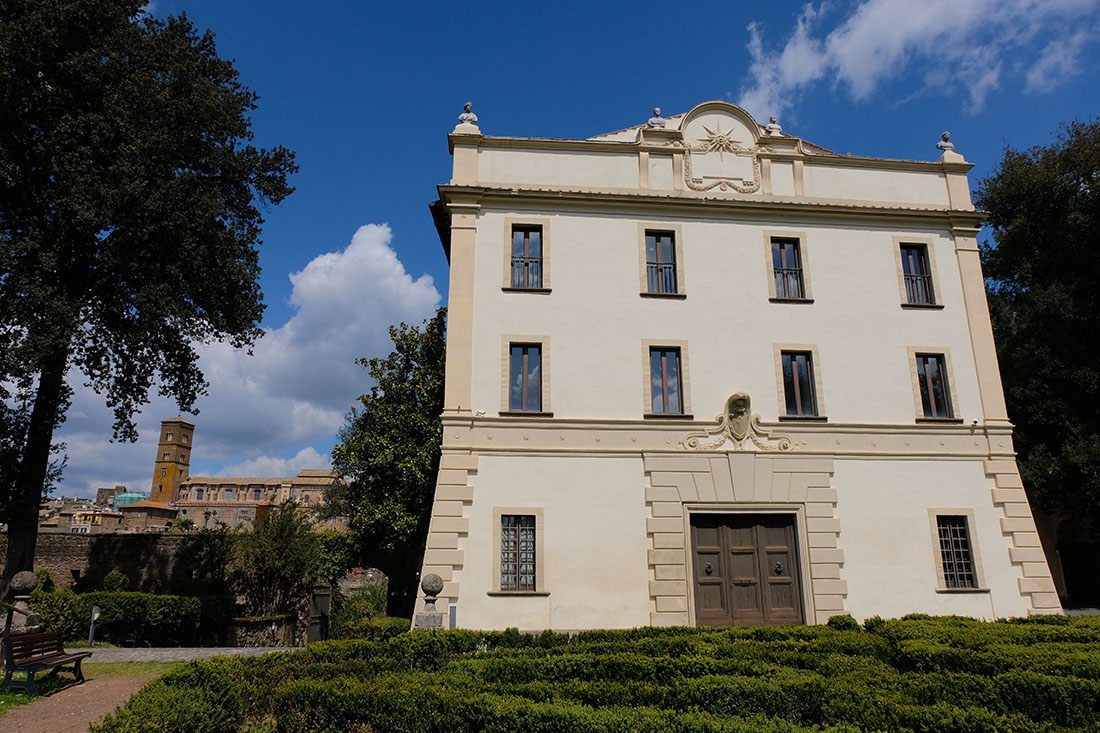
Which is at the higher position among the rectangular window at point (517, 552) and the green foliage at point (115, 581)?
the rectangular window at point (517, 552)

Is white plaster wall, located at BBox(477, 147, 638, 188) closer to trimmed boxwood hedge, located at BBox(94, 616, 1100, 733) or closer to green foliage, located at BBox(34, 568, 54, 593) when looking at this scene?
trimmed boxwood hedge, located at BBox(94, 616, 1100, 733)

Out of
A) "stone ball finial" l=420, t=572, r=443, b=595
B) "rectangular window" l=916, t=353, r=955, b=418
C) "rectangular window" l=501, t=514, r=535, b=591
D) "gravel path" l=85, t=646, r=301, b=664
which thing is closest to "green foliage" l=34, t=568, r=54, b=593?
"gravel path" l=85, t=646, r=301, b=664

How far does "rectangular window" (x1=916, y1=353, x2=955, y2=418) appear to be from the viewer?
17.3 metres

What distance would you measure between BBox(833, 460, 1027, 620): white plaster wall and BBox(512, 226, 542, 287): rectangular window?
8733mm

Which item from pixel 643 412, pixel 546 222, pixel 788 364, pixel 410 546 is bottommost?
pixel 410 546

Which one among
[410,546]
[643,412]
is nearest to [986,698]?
[643,412]

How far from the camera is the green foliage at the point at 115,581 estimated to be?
21047mm

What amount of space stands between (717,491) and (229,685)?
10879mm

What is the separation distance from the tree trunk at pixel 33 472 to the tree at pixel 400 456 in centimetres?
758

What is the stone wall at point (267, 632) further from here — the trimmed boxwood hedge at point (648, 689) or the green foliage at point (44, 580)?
the trimmed boxwood hedge at point (648, 689)

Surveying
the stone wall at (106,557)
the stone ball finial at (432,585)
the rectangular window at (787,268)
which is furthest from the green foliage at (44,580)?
the rectangular window at (787,268)

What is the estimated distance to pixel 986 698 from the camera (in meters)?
8.14

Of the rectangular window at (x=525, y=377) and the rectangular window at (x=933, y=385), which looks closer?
the rectangular window at (x=525, y=377)

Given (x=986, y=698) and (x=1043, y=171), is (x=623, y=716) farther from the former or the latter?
(x=1043, y=171)
